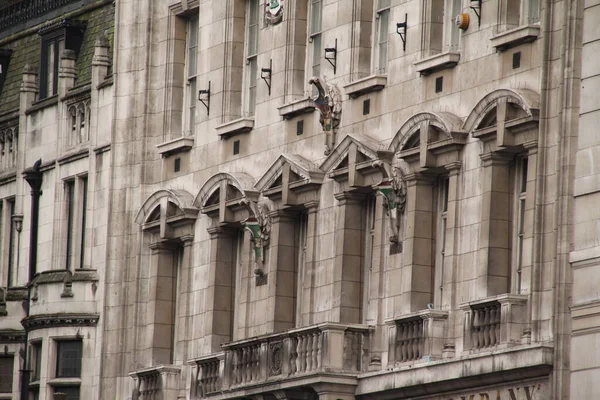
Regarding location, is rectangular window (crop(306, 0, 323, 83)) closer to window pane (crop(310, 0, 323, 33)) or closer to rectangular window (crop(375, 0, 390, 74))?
window pane (crop(310, 0, 323, 33))

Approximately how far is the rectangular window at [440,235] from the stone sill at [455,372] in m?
1.69

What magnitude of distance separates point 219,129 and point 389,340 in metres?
9.89

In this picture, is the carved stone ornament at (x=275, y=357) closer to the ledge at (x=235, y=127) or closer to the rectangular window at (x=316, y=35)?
the ledge at (x=235, y=127)

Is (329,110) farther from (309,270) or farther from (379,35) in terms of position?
(309,270)

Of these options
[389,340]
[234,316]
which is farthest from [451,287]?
[234,316]

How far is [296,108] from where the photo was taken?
5781 centimetres

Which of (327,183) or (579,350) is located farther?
(327,183)

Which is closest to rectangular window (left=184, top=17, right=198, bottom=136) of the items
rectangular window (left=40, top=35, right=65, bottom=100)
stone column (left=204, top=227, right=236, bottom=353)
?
stone column (left=204, top=227, right=236, bottom=353)

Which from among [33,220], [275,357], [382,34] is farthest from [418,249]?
[33,220]

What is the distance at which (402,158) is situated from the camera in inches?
2096

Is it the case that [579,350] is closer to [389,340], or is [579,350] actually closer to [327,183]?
[389,340]

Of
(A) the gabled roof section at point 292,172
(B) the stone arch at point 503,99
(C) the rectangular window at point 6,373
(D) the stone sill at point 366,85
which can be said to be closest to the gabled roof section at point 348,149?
(A) the gabled roof section at point 292,172

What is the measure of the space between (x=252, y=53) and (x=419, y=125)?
958 centimetres

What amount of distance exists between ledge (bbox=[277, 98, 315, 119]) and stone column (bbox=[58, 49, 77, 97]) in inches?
485
